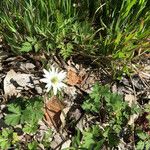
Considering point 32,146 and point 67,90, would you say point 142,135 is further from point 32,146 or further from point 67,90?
point 32,146

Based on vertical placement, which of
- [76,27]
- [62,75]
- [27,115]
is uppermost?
[76,27]

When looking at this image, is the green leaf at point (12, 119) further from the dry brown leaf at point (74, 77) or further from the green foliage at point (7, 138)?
the dry brown leaf at point (74, 77)

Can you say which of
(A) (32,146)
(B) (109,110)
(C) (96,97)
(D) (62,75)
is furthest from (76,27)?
(A) (32,146)

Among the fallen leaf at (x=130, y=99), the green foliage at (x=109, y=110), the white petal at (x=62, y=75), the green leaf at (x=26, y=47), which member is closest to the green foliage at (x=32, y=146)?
the green foliage at (x=109, y=110)

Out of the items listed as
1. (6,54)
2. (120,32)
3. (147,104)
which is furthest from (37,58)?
(147,104)

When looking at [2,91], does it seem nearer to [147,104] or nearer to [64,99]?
[64,99]

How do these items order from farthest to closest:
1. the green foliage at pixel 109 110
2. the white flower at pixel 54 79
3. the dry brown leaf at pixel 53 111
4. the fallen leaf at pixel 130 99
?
the fallen leaf at pixel 130 99, the dry brown leaf at pixel 53 111, the green foliage at pixel 109 110, the white flower at pixel 54 79
